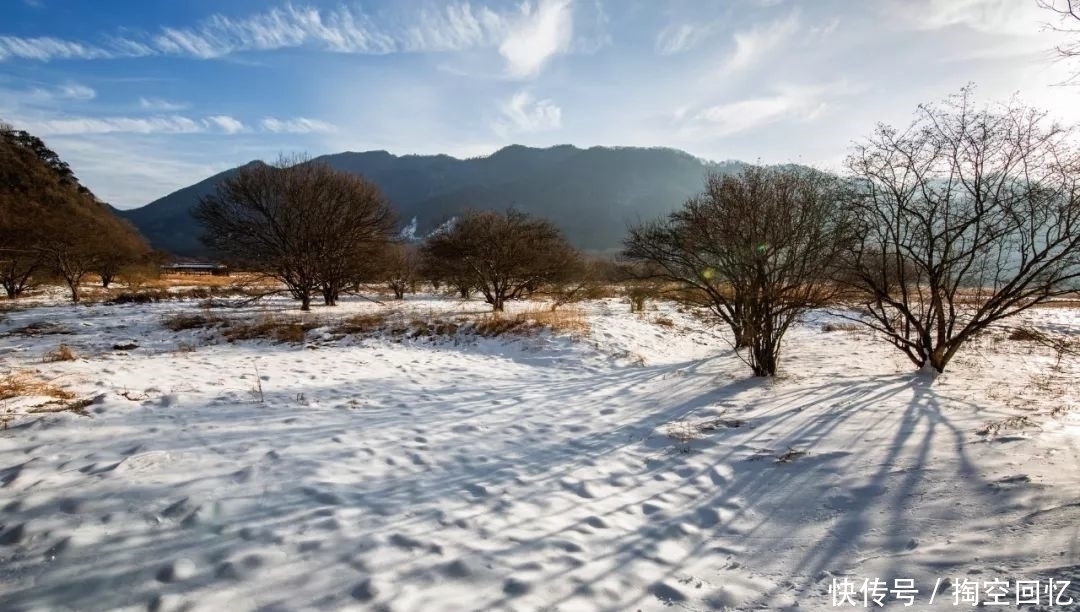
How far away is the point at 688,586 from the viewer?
3.05 meters

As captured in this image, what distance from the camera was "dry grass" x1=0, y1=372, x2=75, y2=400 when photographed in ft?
19.4

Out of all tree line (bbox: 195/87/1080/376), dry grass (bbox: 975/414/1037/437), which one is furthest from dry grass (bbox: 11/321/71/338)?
dry grass (bbox: 975/414/1037/437)

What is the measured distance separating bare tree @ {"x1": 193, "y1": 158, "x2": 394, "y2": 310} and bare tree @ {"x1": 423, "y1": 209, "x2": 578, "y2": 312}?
18.5 ft

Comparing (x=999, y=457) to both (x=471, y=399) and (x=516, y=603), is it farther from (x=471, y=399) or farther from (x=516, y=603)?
(x=471, y=399)

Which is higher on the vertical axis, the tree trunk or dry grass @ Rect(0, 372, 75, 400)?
the tree trunk

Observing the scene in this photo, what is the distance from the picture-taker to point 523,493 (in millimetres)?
4367

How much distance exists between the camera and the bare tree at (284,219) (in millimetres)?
18656

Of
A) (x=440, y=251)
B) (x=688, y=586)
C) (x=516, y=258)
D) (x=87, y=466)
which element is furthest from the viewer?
(x=440, y=251)

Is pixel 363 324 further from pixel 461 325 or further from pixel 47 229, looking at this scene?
pixel 47 229

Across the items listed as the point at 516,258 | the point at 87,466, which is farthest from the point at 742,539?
the point at 516,258

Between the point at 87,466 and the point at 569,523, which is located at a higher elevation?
the point at 87,466

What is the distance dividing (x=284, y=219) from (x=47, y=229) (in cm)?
1368

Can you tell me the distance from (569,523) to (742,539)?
144cm

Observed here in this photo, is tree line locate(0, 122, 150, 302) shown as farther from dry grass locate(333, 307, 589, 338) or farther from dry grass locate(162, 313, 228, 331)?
dry grass locate(333, 307, 589, 338)
